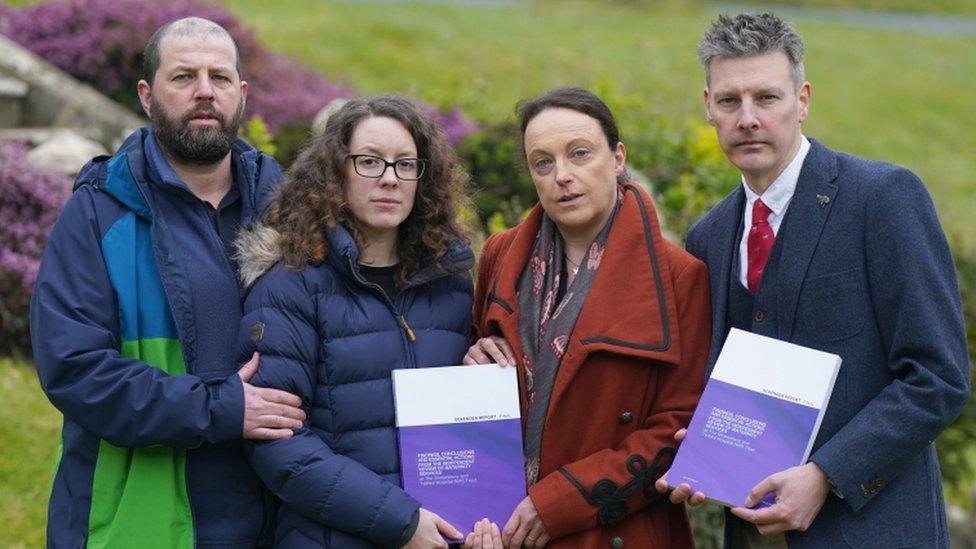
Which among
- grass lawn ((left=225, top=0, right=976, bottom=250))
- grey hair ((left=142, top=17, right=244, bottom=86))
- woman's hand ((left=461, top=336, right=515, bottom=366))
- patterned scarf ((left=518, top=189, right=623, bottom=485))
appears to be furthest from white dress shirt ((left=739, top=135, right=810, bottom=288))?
grass lawn ((left=225, top=0, right=976, bottom=250))

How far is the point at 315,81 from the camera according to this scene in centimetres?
1073

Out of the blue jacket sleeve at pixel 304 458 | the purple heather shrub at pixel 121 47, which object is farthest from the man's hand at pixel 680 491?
the purple heather shrub at pixel 121 47

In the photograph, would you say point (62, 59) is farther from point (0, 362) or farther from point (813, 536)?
point (813, 536)

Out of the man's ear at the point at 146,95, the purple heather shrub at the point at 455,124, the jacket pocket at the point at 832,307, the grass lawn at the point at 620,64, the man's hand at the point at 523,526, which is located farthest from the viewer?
the grass lawn at the point at 620,64

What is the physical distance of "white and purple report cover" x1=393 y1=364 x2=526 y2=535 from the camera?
364 cm

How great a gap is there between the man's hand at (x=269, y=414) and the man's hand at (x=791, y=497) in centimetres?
131

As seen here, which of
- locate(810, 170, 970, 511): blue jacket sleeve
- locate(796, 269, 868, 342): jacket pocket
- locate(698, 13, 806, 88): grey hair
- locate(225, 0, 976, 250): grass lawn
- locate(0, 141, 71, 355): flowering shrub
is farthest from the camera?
locate(225, 0, 976, 250): grass lawn

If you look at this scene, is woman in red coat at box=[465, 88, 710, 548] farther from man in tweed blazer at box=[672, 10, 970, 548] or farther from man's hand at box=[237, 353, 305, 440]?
man's hand at box=[237, 353, 305, 440]

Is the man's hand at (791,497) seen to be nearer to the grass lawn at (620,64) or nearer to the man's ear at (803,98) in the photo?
the man's ear at (803,98)

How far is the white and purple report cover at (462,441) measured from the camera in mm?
3645

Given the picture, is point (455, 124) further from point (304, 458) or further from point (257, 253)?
point (304, 458)

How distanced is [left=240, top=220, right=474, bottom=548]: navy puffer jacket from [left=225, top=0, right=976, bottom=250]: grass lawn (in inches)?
291

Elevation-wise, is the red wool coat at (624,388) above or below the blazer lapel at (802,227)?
below

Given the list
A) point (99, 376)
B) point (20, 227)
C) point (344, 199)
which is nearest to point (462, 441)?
point (344, 199)
